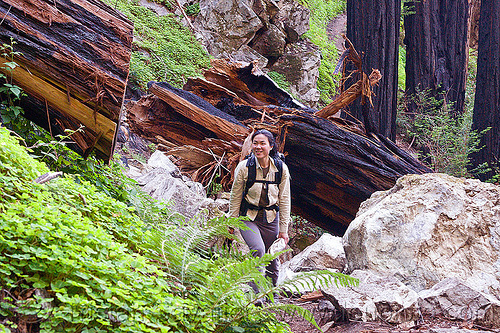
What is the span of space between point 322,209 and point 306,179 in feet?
2.14

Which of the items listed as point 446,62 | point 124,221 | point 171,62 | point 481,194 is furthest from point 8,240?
point 446,62

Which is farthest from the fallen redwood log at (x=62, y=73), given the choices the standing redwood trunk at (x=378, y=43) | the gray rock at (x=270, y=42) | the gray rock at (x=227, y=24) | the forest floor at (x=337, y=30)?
the forest floor at (x=337, y=30)

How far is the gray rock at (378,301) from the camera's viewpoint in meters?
3.58

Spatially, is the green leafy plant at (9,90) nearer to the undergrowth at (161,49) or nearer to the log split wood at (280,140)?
the log split wood at (280,140)

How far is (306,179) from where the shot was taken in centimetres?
694

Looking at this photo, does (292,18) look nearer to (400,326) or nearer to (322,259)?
(322,259)

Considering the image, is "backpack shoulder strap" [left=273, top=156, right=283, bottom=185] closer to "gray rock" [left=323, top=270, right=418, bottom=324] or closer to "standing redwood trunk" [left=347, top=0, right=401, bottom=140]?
"gray rock" [left=323, top=270, right=418, bottom=324]

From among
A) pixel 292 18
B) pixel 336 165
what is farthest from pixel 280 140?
pixel 292 18

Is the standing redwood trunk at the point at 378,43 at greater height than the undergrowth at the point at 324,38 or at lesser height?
lesser

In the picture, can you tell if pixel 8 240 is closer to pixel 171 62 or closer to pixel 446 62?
pixel 171 62

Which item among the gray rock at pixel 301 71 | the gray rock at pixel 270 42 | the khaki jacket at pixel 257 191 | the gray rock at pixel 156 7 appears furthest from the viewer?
the gray rock at pixel 301 71

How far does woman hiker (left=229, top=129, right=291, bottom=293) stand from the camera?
440 centimetres

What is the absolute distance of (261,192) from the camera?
445 centimetres

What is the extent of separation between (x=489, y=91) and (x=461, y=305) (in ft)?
30.0
